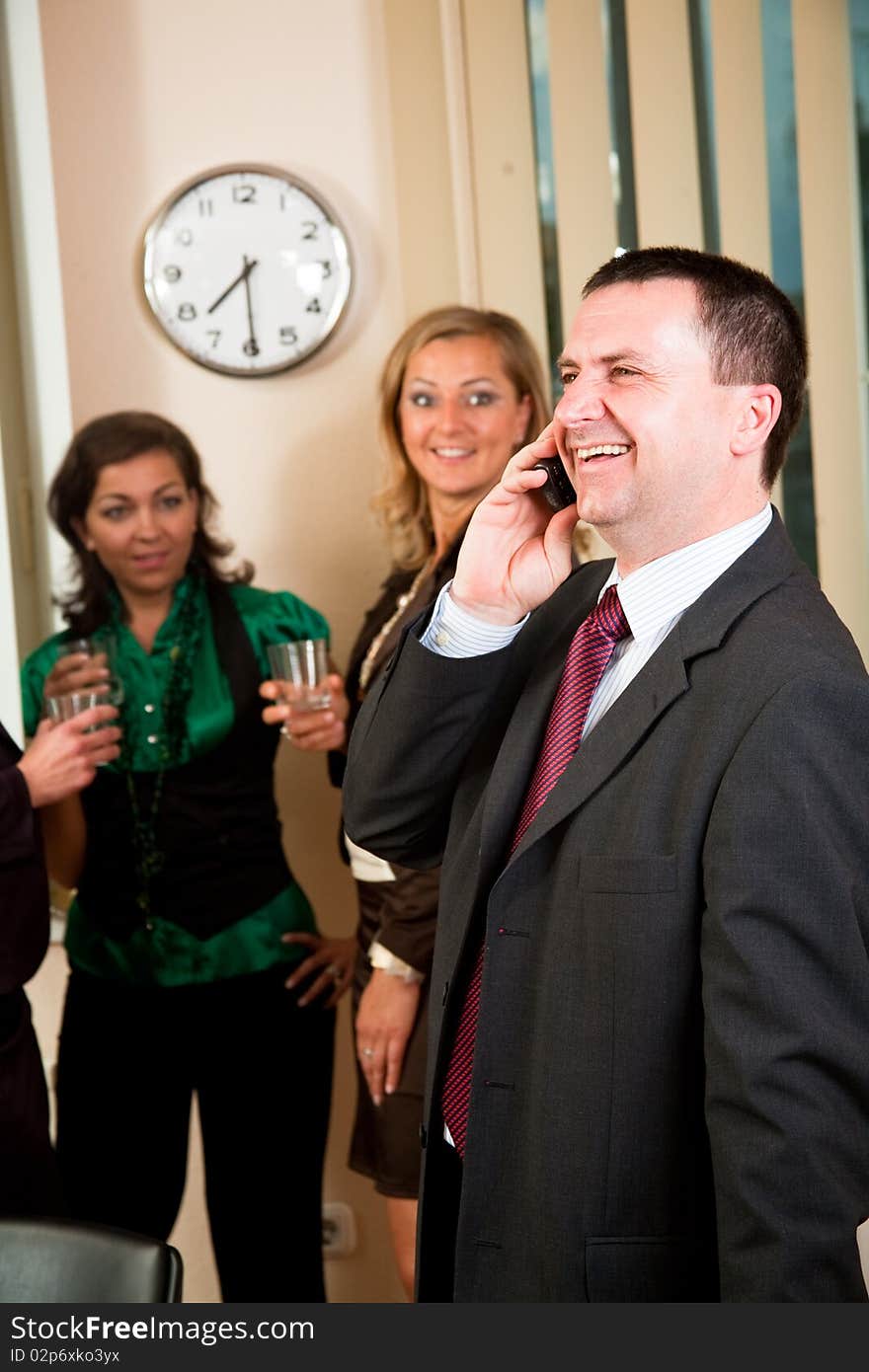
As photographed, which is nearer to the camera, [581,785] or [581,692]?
[581,785]

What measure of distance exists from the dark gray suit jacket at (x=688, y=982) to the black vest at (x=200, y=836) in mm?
1075

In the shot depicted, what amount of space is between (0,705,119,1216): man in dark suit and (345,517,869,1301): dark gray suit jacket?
0.81 m

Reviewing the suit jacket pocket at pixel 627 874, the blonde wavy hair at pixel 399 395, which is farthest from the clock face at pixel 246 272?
the suit jacket pocket at pixel 627 874

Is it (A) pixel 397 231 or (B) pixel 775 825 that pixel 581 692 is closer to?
(B) pixel 775 825

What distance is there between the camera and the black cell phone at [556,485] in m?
1.52

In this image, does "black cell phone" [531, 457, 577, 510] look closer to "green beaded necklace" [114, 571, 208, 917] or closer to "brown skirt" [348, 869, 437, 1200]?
"brown skirt" [348, 869, 437, 1200]

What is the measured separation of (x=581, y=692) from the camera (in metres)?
1.40

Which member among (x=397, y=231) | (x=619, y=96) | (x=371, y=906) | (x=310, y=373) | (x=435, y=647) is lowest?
(x=371, y=906)

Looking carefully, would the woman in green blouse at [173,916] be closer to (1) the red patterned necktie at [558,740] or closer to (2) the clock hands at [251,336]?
(2) the clock hands at [251,336]

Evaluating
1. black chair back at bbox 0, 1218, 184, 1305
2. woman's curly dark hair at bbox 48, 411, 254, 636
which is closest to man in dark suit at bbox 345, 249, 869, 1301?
black chair back at bbox 0, 1218, 184, 1305

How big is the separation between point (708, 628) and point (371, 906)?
1.23 metres

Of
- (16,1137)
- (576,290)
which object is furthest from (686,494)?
(576,290)

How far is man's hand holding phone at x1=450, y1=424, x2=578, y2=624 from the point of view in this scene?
1.48 m

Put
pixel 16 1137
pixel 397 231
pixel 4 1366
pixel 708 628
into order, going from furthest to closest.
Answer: pixel 397 231
pixel 16 1137
pixel 708 628
pixel 4 1366
